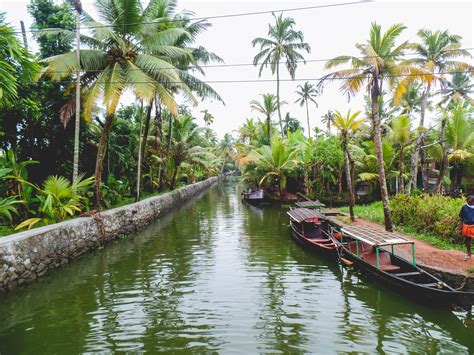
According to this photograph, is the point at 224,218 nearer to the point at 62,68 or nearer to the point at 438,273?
the point at 62,68

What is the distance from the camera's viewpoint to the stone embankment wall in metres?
6.99

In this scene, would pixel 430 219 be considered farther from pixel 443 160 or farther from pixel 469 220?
pixel 443 160

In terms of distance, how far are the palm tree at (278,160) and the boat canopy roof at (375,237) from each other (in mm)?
13054

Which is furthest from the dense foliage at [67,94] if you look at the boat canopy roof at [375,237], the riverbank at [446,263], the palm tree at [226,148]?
the palm tree at [226,148]

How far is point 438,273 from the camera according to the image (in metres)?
6.95

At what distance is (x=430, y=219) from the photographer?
10.6 m

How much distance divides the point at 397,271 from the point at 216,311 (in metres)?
4.72

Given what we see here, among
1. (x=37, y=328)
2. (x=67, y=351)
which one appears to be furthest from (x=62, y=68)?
(x=67, y=351)

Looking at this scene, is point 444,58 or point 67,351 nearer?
point 67,351

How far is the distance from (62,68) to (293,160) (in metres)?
15.5

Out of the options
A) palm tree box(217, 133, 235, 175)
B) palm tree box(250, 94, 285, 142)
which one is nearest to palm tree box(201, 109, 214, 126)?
palm tree box(217, 133, 235, 175)

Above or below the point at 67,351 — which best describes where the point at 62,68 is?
above

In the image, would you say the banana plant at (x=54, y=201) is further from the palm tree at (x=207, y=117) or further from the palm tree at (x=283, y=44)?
the palm tree at (x=207, y=117)

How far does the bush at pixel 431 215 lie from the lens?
934 cm
